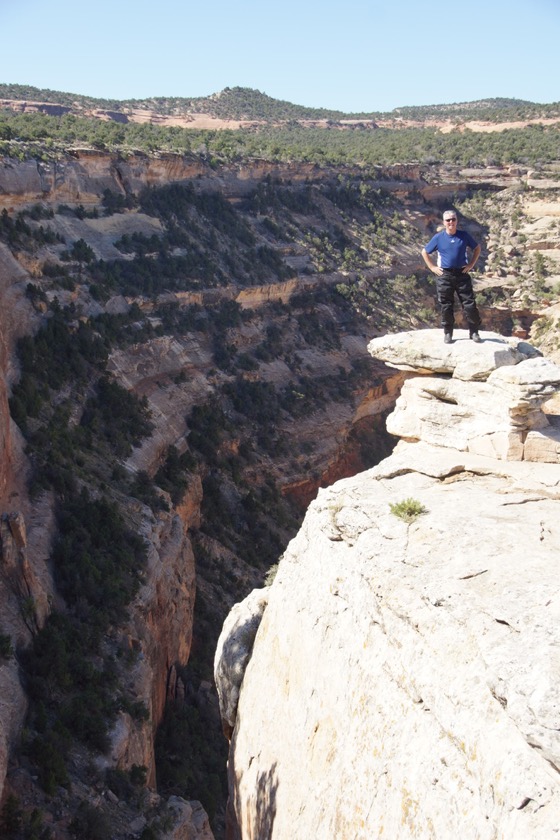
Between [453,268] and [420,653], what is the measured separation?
310 inches

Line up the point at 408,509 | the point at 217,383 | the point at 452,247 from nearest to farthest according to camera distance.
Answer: the point at 408,509 → the point at 452,247 → the point at 217,383

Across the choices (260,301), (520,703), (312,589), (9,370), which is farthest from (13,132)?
(520,703)

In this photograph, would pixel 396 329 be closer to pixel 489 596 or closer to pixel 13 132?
pixel 13 132

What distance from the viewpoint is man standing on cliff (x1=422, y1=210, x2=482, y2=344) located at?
45.4 ft

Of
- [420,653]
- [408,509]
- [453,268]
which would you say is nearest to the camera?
[420,653]

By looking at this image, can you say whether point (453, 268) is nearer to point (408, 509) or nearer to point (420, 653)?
point (408, 509)

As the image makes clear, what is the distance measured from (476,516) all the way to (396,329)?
42435mm

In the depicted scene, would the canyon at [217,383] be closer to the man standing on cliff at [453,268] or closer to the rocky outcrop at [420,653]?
the rocky outcrop at [420,653]

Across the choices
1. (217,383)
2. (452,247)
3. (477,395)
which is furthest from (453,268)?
(217,383)

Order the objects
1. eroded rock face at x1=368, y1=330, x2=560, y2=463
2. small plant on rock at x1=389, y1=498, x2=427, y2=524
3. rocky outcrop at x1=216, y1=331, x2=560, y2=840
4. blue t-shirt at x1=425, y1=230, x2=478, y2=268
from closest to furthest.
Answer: rocky outcrop at x1=216, y1=331, x2=560, y2=840
small plant on rock at x1=389, y1=498, x2=427, y2=524
eroded rock face at x1=368, y1=330, x2=560, y2=463
blue t-shirt at x1=425, y1=230, x2=478, y2=268

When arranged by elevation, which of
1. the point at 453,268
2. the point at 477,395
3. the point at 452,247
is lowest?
the point at 477,395

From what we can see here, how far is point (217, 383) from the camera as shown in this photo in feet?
125

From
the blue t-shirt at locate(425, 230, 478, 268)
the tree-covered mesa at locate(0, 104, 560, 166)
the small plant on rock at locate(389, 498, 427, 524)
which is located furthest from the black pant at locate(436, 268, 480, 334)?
the tree-covered mesa at locate(0, 104, 560, 166)

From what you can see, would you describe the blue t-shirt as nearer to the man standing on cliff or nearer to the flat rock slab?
the man standing on cliff
